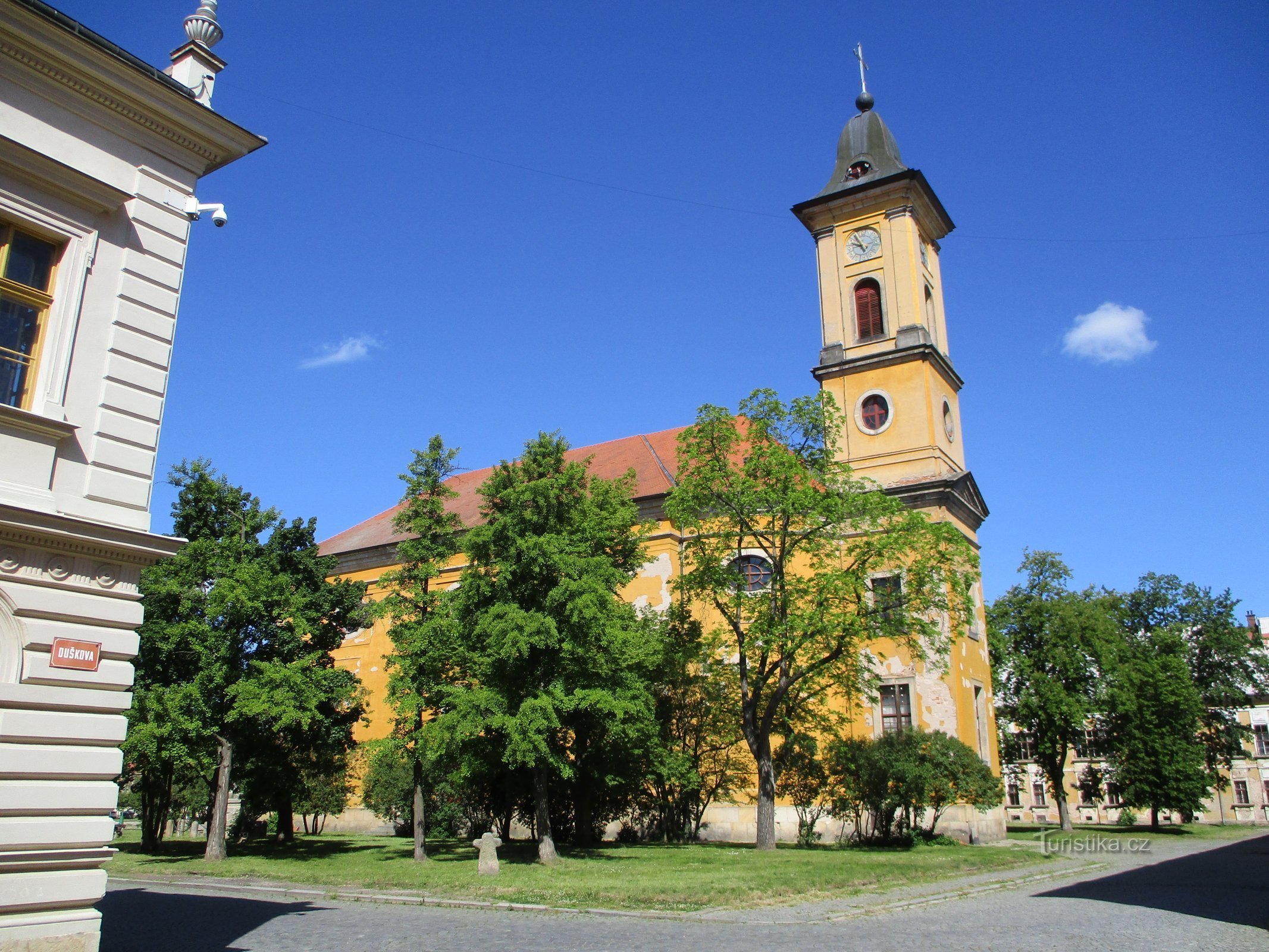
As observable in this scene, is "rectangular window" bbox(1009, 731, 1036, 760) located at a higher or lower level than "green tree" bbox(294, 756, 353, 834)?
higher

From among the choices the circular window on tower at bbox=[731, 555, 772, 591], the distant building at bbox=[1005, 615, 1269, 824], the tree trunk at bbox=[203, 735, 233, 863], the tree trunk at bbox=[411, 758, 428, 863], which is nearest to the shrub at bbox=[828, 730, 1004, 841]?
the circular window on tower at bbox=[731, 555, 772, 591]

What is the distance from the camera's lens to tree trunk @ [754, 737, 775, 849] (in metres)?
22.8

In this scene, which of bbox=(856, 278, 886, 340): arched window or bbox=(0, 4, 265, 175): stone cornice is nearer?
bbox=(0, 4, 265, 175): stone cornice

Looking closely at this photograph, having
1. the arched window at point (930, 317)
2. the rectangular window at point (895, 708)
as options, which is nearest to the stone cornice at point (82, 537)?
the rectangular window at point (895, 708)

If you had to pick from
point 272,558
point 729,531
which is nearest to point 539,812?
point 729,531

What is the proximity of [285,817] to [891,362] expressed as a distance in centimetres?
2424

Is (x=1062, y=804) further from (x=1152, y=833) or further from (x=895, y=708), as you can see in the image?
(x=895, y=708)

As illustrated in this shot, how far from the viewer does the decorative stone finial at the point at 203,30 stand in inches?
425

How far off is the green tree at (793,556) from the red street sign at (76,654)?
16.5 meters

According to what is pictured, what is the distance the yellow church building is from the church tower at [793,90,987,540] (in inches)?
1.8

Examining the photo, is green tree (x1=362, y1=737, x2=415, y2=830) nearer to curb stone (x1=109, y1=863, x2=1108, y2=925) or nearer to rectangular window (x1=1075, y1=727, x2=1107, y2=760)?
curb stone (x1=109, y1=863, x2=1108, y2=925)

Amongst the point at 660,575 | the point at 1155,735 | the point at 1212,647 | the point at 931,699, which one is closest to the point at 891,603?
the point at 931,699

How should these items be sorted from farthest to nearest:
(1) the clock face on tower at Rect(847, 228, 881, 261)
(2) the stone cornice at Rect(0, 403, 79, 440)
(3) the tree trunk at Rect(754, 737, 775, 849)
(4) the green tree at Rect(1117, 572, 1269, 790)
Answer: (4) the green tree at Rect(1117, 572, 1269, 790) < (1) the clock face on tower at Rect(847, 228, 881, 261) < (3) the tree trunk at Rect(754, 737, 775, 849) < (2) the stone cornice at Rect(0, 403, 79, 440)

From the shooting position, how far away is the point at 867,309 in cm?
3266
